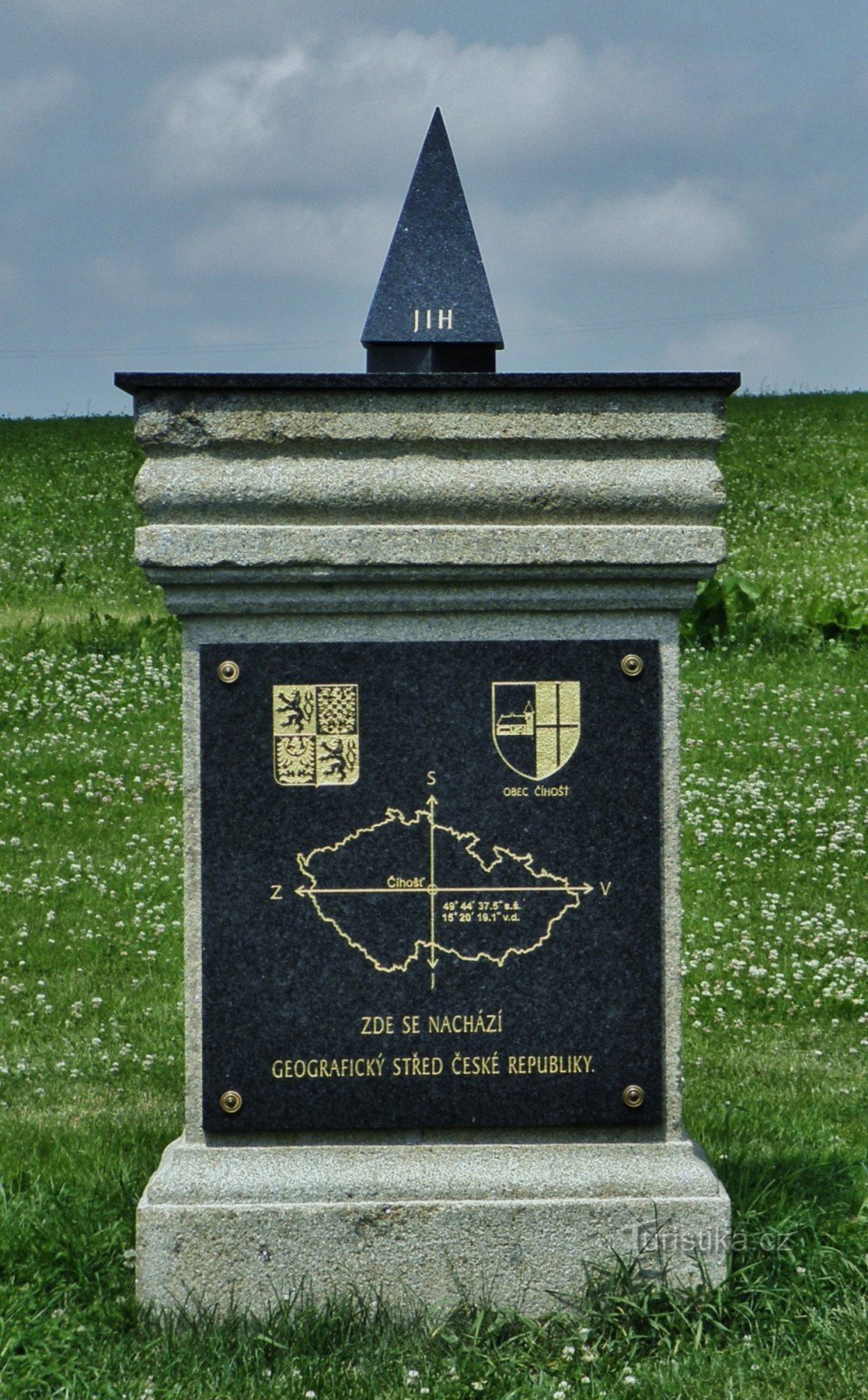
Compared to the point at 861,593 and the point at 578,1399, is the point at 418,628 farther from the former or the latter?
the point at 861,593

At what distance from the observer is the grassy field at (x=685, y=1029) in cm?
384

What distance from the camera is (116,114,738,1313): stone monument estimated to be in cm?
407

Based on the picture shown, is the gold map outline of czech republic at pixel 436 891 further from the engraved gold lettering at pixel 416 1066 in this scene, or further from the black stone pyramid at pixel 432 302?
the black stone pyramid at pixel 432 302

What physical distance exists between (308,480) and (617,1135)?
192 cm

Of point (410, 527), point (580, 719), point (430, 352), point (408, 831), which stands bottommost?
point (408, 831)

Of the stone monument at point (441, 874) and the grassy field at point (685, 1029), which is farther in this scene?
the stone monument at point (441, 874)

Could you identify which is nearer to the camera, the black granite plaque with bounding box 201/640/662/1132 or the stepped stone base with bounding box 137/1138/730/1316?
the stepped stone base with bounding box 137/1138/730/1316

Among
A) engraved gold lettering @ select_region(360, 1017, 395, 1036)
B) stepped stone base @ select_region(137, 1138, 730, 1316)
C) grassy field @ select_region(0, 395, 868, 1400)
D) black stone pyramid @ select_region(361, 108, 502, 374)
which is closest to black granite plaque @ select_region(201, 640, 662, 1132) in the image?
engraved gold lettering @ select_region(360, 1017, 395, 1036)

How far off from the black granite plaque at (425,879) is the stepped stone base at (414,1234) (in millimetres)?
164

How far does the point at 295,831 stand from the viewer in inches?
165

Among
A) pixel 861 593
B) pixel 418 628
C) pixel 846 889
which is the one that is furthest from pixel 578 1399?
pixel 861 593

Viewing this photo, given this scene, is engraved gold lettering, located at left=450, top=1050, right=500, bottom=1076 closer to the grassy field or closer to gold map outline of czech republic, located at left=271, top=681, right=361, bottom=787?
the grassy field

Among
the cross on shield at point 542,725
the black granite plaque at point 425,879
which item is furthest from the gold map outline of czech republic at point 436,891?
the cross on shield at point 542,725

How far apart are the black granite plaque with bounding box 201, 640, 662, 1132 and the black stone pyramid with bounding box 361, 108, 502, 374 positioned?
1208 mm
